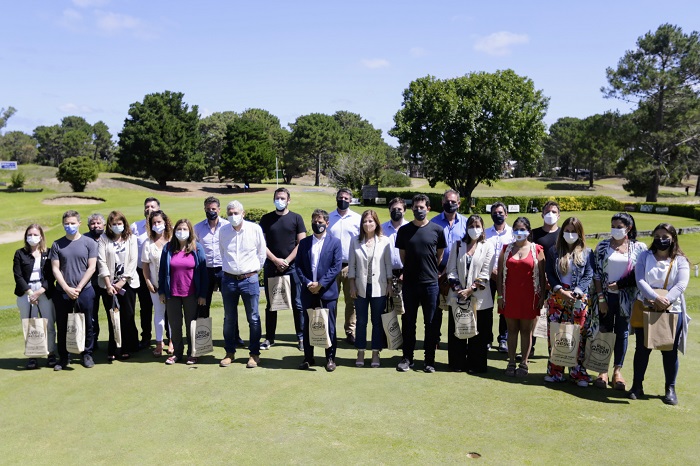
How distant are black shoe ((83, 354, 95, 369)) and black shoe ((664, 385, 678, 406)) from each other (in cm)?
657

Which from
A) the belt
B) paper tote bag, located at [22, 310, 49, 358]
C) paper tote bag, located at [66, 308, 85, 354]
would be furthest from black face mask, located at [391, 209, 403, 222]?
paper tote bag, located at [22, 310, 49, 358]

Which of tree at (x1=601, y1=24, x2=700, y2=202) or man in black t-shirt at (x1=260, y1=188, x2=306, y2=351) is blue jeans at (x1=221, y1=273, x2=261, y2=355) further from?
tree at (x1=601, y1=24, x2=700, y2=202)

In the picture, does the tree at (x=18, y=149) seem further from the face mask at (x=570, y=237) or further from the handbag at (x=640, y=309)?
the handbag at (x=640, y=309)

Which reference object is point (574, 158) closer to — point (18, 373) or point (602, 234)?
point (602, 234)

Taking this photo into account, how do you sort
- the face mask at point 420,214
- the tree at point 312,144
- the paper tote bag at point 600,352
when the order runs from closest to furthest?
the paper tote bag at point 600,352 → the face mask at point 420,214 → the tree at point 312,144

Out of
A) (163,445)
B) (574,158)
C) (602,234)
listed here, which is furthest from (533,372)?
(574,158)

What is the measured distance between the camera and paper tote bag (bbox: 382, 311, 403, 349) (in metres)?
7.28

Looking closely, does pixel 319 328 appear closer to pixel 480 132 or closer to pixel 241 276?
pixel 241 276

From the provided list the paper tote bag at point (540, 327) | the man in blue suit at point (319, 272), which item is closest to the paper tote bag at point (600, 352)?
the paper tote bag at point (540, 327)

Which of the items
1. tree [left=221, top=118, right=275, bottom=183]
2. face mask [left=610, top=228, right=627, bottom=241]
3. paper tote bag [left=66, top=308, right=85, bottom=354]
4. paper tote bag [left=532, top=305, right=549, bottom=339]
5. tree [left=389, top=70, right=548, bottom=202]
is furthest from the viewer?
tree [left=221, top=118, right=275, bottom=183]

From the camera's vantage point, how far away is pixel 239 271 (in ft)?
24.1

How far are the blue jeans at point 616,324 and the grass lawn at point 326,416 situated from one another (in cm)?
47

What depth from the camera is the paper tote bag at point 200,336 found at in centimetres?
734

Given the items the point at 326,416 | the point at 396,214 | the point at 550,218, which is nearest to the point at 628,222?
the point at 550,218
